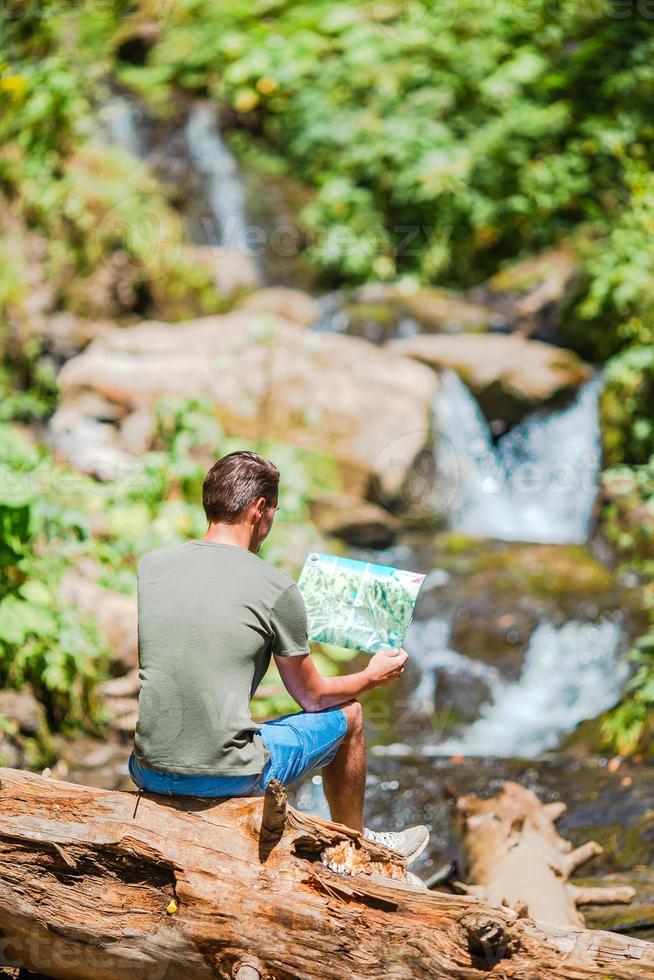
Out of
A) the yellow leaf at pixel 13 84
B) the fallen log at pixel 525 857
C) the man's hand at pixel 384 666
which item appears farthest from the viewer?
the yellow leaf at pixel 13 84

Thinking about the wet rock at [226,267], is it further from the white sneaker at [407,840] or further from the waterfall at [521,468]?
the white sneaker at [407,840]

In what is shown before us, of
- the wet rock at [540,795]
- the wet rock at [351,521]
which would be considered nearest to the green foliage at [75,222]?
the wet rock at [351,521]

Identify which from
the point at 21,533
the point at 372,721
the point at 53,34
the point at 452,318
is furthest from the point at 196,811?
the point at 53,34

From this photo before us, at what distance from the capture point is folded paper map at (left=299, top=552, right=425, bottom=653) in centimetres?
292

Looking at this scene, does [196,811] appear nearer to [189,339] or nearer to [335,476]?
[335,476]

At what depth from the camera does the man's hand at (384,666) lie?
2961mm

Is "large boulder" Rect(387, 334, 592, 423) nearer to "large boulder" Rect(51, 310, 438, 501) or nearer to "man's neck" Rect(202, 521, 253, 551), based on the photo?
"large boulder" Rect(51, 310, 438, 501)

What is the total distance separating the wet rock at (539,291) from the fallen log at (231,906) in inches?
331

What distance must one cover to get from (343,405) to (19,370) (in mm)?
4409

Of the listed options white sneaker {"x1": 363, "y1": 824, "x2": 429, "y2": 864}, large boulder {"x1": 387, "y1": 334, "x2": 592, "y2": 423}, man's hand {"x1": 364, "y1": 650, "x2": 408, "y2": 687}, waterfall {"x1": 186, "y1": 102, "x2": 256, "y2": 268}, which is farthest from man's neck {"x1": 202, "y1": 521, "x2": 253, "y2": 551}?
waterfall {"x1": 186, "y1": 102, "x2": 256, "y2": 268}

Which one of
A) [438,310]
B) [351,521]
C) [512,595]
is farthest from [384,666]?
[438,310]

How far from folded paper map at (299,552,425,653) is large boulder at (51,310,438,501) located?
532 centimetres

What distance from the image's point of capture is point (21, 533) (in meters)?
4.54

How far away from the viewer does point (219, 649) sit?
2670 mm
